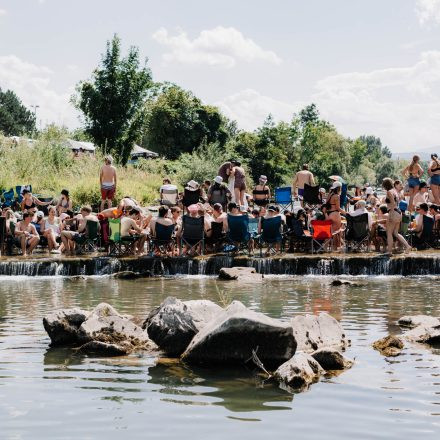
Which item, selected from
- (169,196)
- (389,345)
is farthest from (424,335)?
(169,196)

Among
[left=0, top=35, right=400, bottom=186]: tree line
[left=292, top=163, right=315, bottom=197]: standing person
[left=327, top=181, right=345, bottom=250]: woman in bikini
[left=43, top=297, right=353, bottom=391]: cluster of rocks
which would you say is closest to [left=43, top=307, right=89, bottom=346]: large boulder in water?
[left=43, top=297, right=353, bottom=391]: cluster of rocks

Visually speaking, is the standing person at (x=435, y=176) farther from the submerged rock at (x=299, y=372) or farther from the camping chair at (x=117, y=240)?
the submerged rock at (x=299, y=372)

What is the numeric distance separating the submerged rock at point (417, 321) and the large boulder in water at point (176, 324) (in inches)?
106

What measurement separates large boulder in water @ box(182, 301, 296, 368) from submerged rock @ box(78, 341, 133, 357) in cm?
114

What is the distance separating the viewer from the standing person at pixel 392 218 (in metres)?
17.3

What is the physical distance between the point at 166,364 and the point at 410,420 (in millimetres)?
2945

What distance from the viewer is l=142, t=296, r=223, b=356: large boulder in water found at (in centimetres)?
931

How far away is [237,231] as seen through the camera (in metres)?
18.8

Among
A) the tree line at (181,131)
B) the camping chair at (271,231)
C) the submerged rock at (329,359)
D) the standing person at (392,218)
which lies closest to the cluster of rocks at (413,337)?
the submerged rock at (329,359)

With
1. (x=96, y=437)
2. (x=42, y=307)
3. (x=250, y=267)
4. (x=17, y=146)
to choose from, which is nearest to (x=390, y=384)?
(x=96, y=437)

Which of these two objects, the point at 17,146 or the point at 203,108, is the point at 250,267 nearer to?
the point at 17,146

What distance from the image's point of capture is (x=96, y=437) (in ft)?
20.9

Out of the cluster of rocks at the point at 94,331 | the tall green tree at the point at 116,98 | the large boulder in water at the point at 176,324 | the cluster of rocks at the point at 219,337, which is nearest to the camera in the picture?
the cluster of rocks at the point at 219,337

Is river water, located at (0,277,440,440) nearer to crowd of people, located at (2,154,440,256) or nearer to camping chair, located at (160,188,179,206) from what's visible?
crowd of people, located at (2,154,440,256)
